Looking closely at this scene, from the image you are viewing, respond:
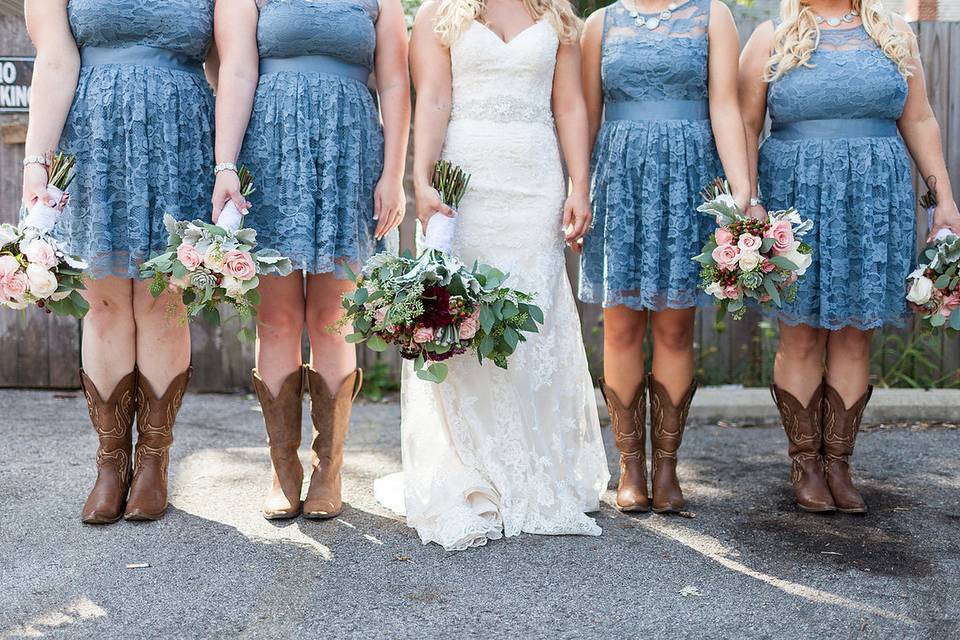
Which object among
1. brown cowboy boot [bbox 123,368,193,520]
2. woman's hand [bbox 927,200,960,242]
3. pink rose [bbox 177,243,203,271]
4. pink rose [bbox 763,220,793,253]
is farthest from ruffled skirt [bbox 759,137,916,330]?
brown cowboy boot [bbox 123,368,193,520]

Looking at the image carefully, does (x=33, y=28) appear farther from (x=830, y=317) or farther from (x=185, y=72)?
(x=830, y=317)

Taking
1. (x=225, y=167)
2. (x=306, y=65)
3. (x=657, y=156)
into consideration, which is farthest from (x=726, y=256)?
(x=225, y=167)

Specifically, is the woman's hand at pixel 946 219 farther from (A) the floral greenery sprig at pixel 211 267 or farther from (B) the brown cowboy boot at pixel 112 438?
(B) the brown cowboy boot at pixel 112 438

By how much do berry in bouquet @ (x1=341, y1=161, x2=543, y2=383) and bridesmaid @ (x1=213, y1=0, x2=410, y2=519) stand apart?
0.28 meters

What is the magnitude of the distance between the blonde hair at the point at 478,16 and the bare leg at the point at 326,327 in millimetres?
883

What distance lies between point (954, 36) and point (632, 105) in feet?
9.54

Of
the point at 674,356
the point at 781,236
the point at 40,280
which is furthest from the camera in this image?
the point at 674,356

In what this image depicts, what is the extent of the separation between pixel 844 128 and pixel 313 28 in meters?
1.77

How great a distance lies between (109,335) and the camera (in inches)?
131

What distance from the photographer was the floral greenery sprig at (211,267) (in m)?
2.87

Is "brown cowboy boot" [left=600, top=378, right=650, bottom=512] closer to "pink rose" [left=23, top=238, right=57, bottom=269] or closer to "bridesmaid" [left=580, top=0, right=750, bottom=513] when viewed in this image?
"bridesmaid" [left=580, top=0, right=750, bottom=513]

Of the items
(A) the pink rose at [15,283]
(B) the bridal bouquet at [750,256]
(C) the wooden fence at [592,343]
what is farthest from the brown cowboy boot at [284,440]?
(C) the wooden fence at [592,343]

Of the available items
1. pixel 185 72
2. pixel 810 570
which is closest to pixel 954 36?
pixel 810 570

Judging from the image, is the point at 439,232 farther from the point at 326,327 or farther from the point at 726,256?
the point at 726,256
